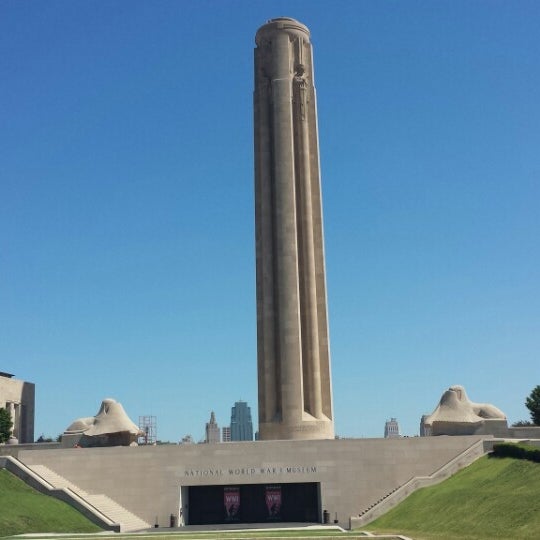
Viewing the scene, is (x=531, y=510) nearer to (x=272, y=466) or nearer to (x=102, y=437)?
(x=272, y=466)

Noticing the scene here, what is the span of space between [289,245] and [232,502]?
842 inches

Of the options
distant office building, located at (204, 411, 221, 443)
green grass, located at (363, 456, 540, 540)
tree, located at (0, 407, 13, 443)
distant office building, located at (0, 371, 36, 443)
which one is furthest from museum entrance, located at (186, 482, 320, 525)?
distant office building, located at (204, 411, 221, 443)

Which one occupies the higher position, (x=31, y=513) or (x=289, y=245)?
(x=289, y=245)

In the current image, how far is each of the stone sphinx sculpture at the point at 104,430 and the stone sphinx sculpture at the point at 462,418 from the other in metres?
24.1

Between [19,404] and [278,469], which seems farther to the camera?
[19,404]

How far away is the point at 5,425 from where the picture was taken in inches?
2731

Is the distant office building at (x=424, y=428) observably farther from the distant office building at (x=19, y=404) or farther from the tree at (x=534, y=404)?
the distant office building at (x=19, y=404)

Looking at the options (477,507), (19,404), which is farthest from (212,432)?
(477,507)

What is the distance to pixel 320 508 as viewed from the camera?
5531 centimetres

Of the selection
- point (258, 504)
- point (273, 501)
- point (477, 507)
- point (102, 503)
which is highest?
point (102, 503)

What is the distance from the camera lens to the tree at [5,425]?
69062 millimetres

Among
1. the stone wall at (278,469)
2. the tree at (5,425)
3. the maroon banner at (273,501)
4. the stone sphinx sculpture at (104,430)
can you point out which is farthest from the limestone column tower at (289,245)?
the tree at (5,425)

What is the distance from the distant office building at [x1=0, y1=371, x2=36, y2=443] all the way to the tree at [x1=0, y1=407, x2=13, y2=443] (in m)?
6.14

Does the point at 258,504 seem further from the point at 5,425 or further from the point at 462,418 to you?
the point at 5,425
